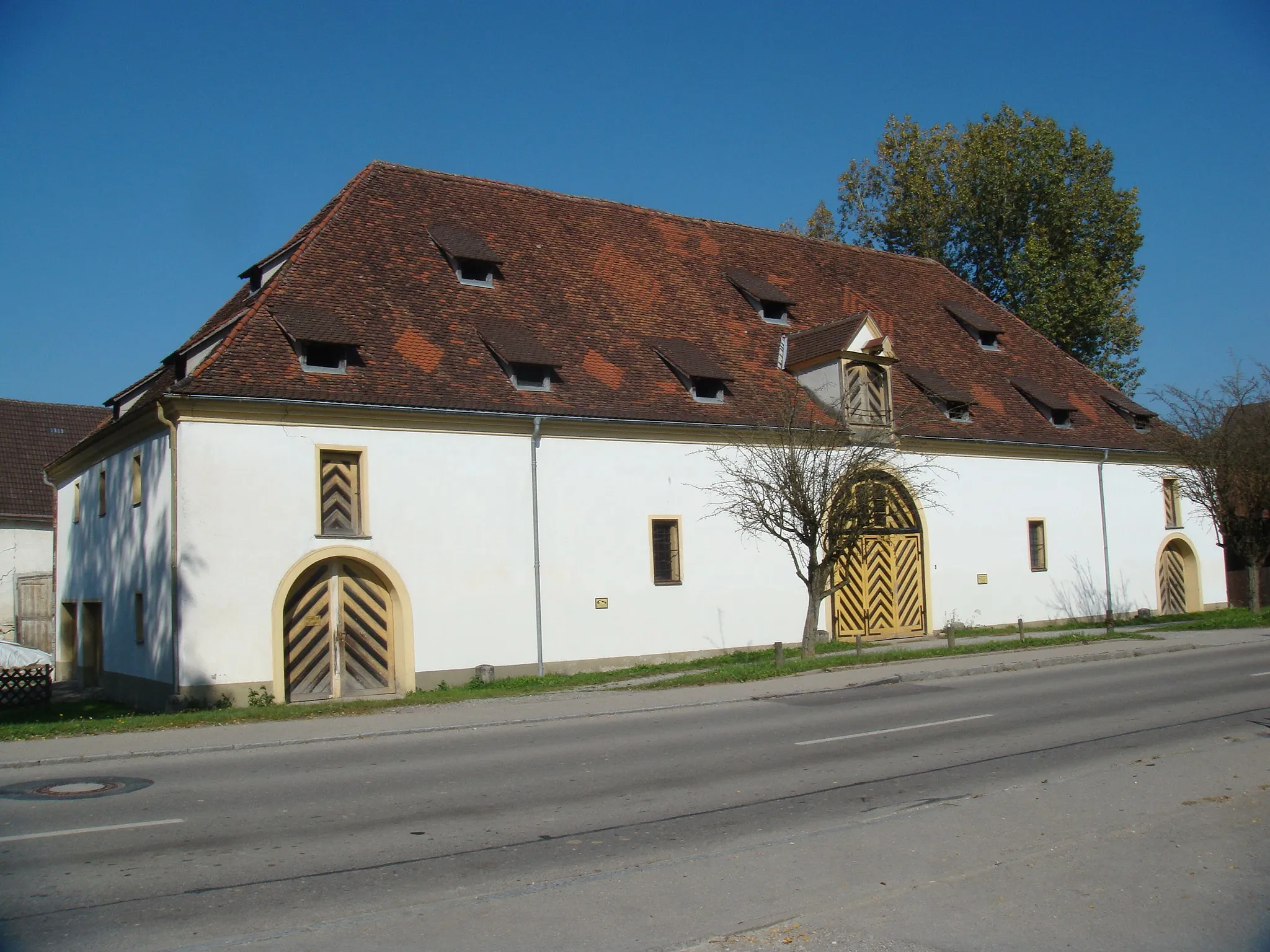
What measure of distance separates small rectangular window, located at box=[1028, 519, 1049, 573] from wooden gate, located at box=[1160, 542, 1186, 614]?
18.3 feet

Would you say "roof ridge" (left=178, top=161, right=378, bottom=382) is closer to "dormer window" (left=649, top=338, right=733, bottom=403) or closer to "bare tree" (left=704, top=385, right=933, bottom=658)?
"dormer window" (left=649, top=338, right=733, bottom=403)

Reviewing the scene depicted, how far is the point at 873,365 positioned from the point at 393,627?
13.2m

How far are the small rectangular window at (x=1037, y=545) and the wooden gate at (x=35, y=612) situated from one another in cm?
2796

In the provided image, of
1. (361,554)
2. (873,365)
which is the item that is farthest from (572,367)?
(873,365)

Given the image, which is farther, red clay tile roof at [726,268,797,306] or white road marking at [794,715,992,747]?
red clay tile roof at [726,268,797,306]

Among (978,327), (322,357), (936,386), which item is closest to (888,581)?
(936,386)

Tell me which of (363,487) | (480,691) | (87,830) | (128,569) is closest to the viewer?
(87,830)

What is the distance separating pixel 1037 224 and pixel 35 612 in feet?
121

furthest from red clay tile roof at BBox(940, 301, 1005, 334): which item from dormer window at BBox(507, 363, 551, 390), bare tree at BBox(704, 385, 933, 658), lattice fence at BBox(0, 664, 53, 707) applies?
lattice fence at BBox(0, 664, 53, 707)

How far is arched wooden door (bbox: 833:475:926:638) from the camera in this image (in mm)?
27234

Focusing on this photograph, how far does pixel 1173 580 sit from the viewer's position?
35094 millimetres

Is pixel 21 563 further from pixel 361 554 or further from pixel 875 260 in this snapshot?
pixel 875 260

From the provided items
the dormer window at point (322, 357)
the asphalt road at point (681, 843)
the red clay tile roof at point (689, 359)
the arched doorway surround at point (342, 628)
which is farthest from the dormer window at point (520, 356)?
the asphalt road at point (681, 843)

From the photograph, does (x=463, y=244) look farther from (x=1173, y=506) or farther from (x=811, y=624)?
(x=1173, y=506)
